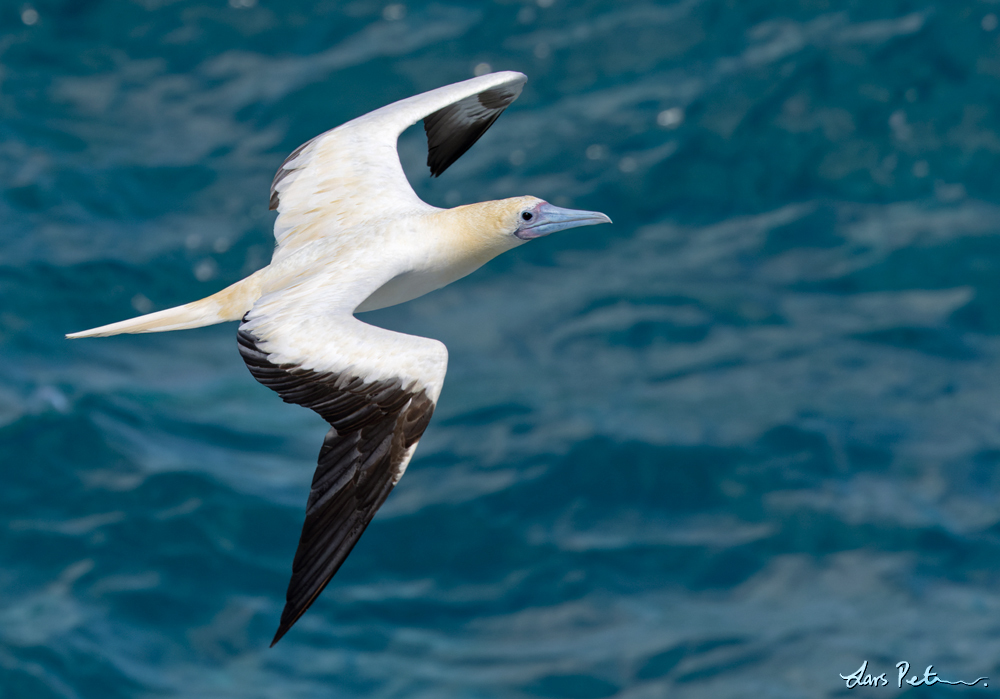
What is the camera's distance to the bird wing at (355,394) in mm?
6406

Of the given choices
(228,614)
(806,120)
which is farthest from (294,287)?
(806,120)

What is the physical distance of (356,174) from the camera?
8.62m

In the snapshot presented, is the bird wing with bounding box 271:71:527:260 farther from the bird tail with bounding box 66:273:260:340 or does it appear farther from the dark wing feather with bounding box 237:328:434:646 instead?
the dark wing feather with bounding box 237:328:434:646

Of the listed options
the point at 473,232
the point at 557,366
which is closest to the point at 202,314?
the point at 473,232

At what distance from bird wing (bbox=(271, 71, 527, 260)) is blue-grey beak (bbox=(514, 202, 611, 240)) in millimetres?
734

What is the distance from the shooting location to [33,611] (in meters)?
12.0

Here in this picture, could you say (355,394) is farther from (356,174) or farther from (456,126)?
(456,126)

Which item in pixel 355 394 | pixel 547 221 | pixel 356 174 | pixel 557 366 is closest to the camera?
pixel 355 394

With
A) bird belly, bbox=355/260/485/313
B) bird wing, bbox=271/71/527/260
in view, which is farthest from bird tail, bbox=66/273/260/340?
bird belly, bbox=355/260/485/313

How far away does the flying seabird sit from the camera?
644 cm

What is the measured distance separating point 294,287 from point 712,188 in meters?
9.04

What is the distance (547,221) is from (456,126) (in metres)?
2.43

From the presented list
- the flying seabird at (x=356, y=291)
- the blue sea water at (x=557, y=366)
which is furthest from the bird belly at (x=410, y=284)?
the blue sea water at (x=557, y=366)

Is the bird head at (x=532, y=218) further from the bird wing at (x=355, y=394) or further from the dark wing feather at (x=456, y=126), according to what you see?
the dark wing feather at (x=456, y=126)
